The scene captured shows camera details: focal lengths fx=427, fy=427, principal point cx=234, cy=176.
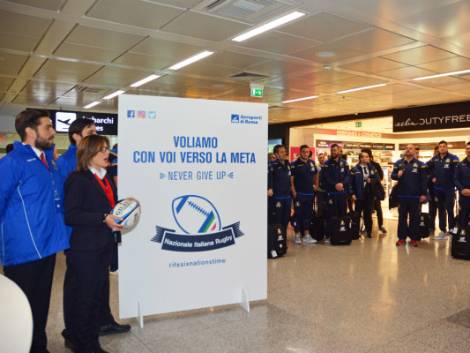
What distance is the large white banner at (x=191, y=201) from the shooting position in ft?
11.2

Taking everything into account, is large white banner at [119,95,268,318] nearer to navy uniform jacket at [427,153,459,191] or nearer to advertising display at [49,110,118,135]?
navy uniform jacket at [427,153,459,191]

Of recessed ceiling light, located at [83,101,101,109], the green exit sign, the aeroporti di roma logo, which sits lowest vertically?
the aeroporti di roma logo

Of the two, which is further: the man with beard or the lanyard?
the man with beard

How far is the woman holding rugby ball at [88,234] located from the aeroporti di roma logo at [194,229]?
0.80 m

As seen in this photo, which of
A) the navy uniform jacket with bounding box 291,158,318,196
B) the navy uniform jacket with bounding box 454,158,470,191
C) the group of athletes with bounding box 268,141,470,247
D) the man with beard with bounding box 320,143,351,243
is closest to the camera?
the group of athletes with bounding box 268,141,470,247

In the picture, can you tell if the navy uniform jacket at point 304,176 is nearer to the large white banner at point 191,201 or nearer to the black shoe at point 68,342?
the large white banner at point 191,201

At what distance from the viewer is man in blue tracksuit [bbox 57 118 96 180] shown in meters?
3.06

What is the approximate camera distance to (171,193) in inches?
140

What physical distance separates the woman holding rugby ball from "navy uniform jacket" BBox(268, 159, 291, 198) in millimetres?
4150

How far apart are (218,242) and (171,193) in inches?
24.2

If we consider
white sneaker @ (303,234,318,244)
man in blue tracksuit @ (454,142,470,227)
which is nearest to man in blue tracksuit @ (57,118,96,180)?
white sneaker @ (303,234,318,244)

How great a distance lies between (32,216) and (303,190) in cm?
538

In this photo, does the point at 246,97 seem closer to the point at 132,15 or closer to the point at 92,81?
the point at 92,81

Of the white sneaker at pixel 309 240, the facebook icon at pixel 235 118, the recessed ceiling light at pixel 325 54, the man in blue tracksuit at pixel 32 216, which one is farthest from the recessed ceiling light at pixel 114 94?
the man in blue tracksuit at pixel 32 216
